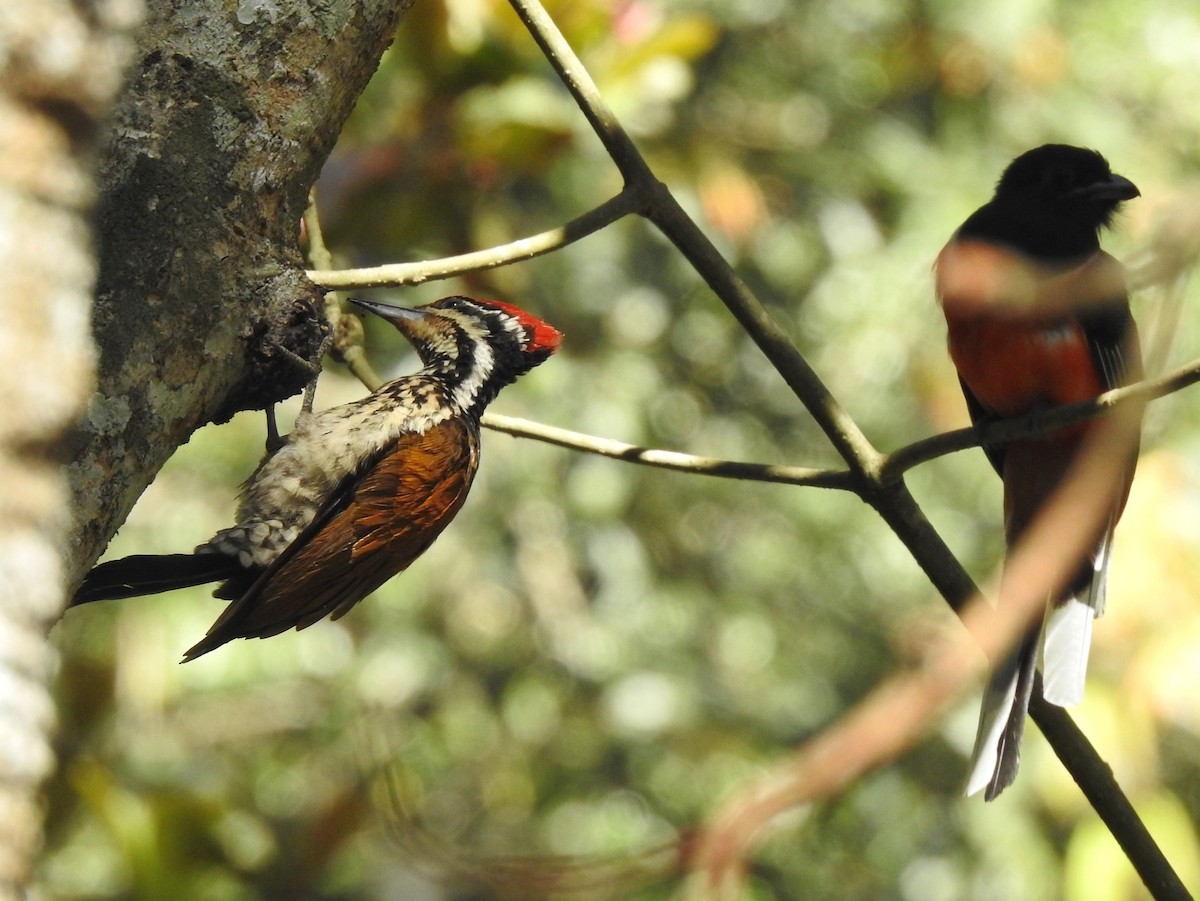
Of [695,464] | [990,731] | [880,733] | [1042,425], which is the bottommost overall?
[880,733]

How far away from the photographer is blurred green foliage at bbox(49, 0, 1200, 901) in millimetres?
4125

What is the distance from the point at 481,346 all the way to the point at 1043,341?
4.38 ft

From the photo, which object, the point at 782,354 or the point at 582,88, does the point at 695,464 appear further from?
the point at 582,88

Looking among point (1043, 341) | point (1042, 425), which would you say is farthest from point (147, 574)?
point (1043, 341)

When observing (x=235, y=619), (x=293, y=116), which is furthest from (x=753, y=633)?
(x=293, y=116)

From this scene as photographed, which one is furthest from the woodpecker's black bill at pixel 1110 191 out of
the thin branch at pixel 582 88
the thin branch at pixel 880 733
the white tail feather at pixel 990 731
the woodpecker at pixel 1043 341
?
the thin branch at pixel 880 733

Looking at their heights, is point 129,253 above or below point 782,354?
above

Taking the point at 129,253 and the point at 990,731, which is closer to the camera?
the point at 129,253

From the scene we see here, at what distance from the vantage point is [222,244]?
70.7 inches

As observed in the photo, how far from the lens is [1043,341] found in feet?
11.0

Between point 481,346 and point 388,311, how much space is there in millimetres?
217

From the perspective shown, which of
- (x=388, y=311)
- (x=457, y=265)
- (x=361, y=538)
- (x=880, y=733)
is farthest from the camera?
(x=388, y=311)

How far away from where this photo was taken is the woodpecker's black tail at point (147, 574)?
2.29 m

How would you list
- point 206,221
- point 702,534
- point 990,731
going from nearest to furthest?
point 206,221, point 990,731, point 702,534
